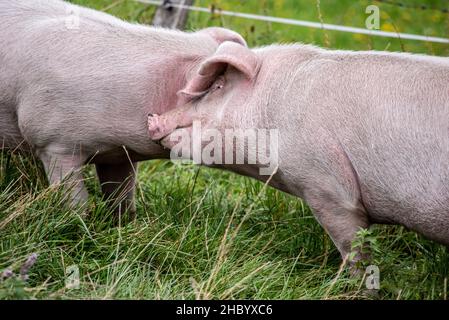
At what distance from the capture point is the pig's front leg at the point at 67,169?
194 inches

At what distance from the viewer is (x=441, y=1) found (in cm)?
1259

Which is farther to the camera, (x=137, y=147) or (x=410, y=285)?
(x=137, y=147)

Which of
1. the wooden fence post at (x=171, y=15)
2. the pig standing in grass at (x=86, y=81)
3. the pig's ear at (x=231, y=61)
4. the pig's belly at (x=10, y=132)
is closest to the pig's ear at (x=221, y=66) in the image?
the pig's ear at (x=231, y=61)

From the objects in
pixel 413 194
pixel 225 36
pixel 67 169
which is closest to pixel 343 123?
pixel 413 194

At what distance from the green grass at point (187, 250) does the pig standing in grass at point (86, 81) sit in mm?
312

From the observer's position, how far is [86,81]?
16.0 feet

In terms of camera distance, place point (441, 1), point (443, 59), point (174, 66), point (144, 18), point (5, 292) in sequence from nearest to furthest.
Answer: point (5, 292)
point (443, 59)
point (174, 66)
point (144, 18)
point (441, 1)

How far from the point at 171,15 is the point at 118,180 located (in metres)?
2.61

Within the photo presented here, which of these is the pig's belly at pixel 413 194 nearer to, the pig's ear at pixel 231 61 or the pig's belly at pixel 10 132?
the pig's ear at pixel 231 61

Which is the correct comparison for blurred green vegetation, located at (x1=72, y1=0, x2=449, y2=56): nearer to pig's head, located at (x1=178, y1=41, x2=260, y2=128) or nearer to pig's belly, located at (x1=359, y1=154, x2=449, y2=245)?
pig's head, located at (x1=178, y1=41, x2=260, y2=128)

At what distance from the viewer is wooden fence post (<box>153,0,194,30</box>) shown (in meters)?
7.63
